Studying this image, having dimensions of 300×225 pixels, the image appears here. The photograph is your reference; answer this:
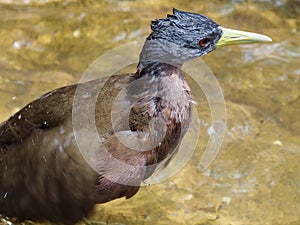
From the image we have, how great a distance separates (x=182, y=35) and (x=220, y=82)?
62.3 inches

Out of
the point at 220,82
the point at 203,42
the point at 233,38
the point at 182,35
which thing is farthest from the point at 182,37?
the point at 220,82

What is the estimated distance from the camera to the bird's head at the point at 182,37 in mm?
3203

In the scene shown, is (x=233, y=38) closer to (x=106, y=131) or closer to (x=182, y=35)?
(x=182, y=35)

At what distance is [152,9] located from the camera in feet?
17.7

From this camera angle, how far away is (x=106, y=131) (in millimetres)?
3217

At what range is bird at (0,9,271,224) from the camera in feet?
10.6

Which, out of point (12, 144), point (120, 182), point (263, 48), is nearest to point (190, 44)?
point (120, 182)

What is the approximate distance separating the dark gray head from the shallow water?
1.09 metres

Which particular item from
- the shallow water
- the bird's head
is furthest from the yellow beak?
the shallow water

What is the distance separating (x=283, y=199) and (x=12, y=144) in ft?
5.70

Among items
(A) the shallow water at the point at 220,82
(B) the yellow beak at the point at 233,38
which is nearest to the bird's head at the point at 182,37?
(B) the yellow beak at the point at 233,38

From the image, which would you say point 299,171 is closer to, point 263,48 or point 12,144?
point 263,48

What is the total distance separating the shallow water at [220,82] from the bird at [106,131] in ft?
1.61

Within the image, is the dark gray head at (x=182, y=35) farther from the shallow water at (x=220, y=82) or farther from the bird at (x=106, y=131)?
the shallow water at (x=220, y=82)
